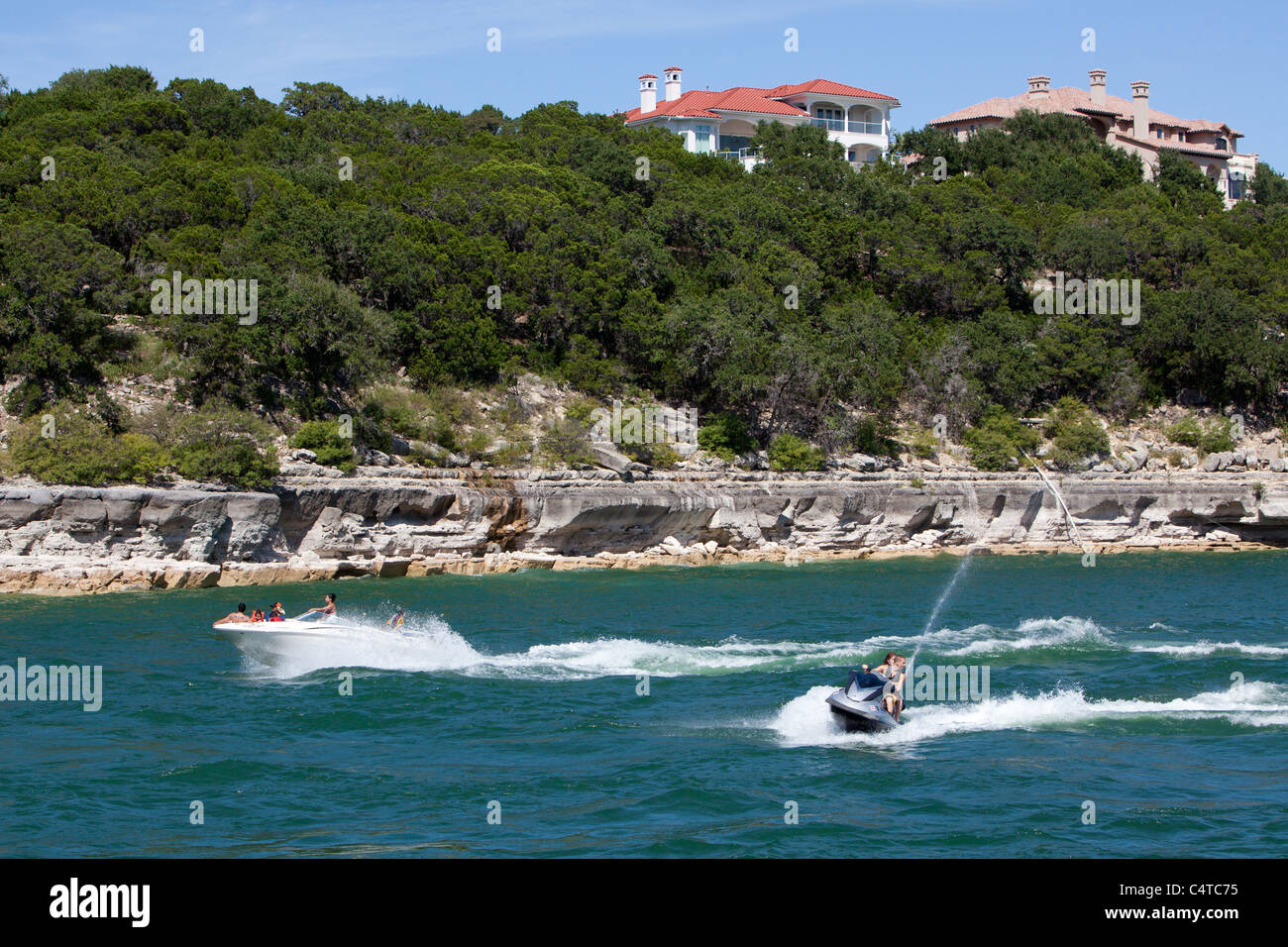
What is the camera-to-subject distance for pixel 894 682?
2036 cm

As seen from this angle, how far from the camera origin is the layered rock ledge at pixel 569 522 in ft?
116

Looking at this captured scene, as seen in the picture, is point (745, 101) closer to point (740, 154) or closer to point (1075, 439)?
point (740, 154)

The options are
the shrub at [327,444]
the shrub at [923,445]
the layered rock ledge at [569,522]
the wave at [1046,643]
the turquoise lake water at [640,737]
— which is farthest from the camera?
the shrub at [923,445]

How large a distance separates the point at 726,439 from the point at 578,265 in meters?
11.0

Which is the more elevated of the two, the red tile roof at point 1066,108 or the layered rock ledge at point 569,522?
the red tile roof at point 1066,108

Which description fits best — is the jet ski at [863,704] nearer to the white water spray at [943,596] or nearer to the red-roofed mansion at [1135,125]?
the white water spray at [943,596]

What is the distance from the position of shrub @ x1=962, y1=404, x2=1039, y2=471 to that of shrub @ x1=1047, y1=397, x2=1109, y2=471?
1169 mm

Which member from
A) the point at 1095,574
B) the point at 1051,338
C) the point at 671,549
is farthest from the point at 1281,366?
the point at 671,549

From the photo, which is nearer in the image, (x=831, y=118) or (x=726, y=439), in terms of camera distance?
(x=726, y=439)

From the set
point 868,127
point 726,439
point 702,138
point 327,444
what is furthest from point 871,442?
point 868,127

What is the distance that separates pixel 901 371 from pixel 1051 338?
8.11 m

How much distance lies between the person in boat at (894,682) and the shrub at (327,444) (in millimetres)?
25103

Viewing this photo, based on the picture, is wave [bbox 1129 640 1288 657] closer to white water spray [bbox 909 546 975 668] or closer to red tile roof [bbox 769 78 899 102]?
white water spray [bbox 909 546 975 668]

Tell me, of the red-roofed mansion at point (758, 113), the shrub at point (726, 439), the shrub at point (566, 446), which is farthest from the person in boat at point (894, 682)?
the red-roofed mansion at point (758, 113)
